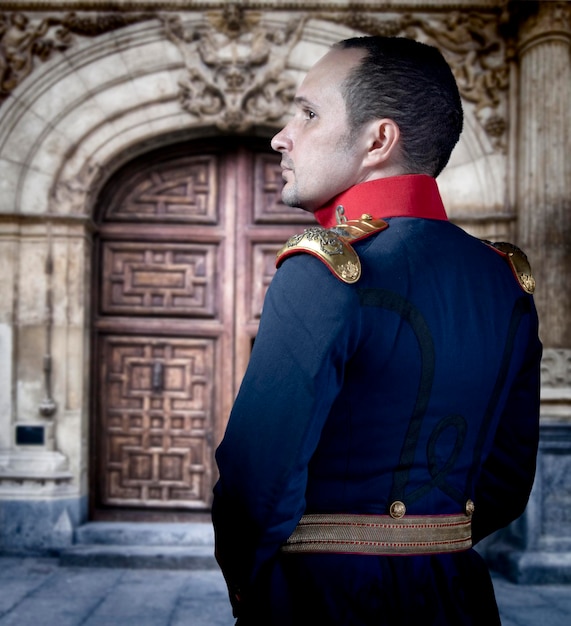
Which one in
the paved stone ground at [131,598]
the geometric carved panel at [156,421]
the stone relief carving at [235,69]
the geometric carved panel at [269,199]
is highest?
the stone relief carving at [235,69]

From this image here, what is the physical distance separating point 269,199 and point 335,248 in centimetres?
415

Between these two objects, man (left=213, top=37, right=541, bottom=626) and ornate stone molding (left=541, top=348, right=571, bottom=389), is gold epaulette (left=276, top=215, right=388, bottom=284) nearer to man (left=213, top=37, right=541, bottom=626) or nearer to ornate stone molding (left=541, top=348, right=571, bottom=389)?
man (left=213, top=37, right=541, bottom=626)

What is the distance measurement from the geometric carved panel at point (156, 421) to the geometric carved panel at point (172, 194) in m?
0.91

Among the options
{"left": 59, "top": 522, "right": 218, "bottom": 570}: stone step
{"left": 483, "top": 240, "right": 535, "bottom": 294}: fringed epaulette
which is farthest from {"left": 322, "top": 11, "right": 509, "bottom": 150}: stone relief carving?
{"left": 483, "top": 240, "right": 535, "bottom": 294}: fringed epaulette

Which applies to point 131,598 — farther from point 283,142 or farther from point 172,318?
point 283,142

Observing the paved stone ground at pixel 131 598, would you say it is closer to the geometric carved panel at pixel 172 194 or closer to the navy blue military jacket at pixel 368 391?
the geometric carved panel at pixel 172 194

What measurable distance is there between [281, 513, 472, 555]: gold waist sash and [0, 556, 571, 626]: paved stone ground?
282 cm

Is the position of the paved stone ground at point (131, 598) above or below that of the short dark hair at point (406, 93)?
below

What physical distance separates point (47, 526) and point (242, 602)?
3.99 meters

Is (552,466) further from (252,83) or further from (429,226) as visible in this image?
(429,226)

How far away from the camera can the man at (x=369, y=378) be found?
103cm

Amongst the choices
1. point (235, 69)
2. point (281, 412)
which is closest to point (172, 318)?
point (235, 69)

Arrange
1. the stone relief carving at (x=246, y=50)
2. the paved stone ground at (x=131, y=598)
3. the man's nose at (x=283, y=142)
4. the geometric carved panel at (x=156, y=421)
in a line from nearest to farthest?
the man's nose at (x=283, y=142) → the paved stone ground at (x=131, y=598) → the stone relief carving at (x=246, y=50) → the geometric carved panel at (x=156, y=421)

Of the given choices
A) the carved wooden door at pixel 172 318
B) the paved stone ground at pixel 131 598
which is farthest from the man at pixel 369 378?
the carved wooden door at pixel 172 318
